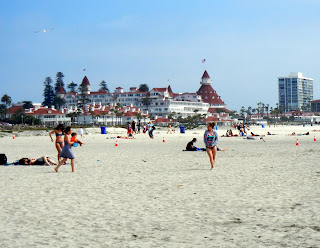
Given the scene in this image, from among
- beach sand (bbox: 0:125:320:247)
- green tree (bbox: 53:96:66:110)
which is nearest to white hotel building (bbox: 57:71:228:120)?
green tree (bbox: 53:96:66:110)

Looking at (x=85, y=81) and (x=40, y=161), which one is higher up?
(x=85, y=81)

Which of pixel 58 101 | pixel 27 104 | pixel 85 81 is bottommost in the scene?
pixel 27 104

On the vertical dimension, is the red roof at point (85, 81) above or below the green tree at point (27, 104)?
above

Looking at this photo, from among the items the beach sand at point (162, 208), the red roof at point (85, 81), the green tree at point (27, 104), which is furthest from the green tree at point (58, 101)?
the beach sand at point (162, 208)

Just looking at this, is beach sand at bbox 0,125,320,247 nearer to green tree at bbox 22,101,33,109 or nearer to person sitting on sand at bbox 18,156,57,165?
person sitting on sand at bbox 18,156,57,165

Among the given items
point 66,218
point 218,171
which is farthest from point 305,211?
point 218,171

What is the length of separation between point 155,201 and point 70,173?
5.31 m

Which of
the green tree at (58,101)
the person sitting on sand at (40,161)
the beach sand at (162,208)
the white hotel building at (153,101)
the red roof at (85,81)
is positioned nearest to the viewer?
the beach sand at (162,208)

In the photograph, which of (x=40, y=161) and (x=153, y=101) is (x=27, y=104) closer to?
(x=153, y=101)

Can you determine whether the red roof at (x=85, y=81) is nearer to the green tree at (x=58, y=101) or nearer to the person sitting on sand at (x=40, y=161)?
the green tree at (x=58, y=101)

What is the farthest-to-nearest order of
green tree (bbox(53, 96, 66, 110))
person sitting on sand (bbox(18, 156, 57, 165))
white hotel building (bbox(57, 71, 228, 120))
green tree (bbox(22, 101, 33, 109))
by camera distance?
green tree (bbox(53, 96, 66, 110)) → white hotel building (bbox(57, 71, 228, 120)) → green tree (bbox(22, 101, 33, 109)) → person sitting on sand (bbox(18, 156, 57, 165))

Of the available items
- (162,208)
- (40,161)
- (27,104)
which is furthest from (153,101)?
(162,208)

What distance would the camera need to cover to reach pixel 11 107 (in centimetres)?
15850

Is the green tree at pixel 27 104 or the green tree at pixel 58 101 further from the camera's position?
the green tree at pixel 58 101
